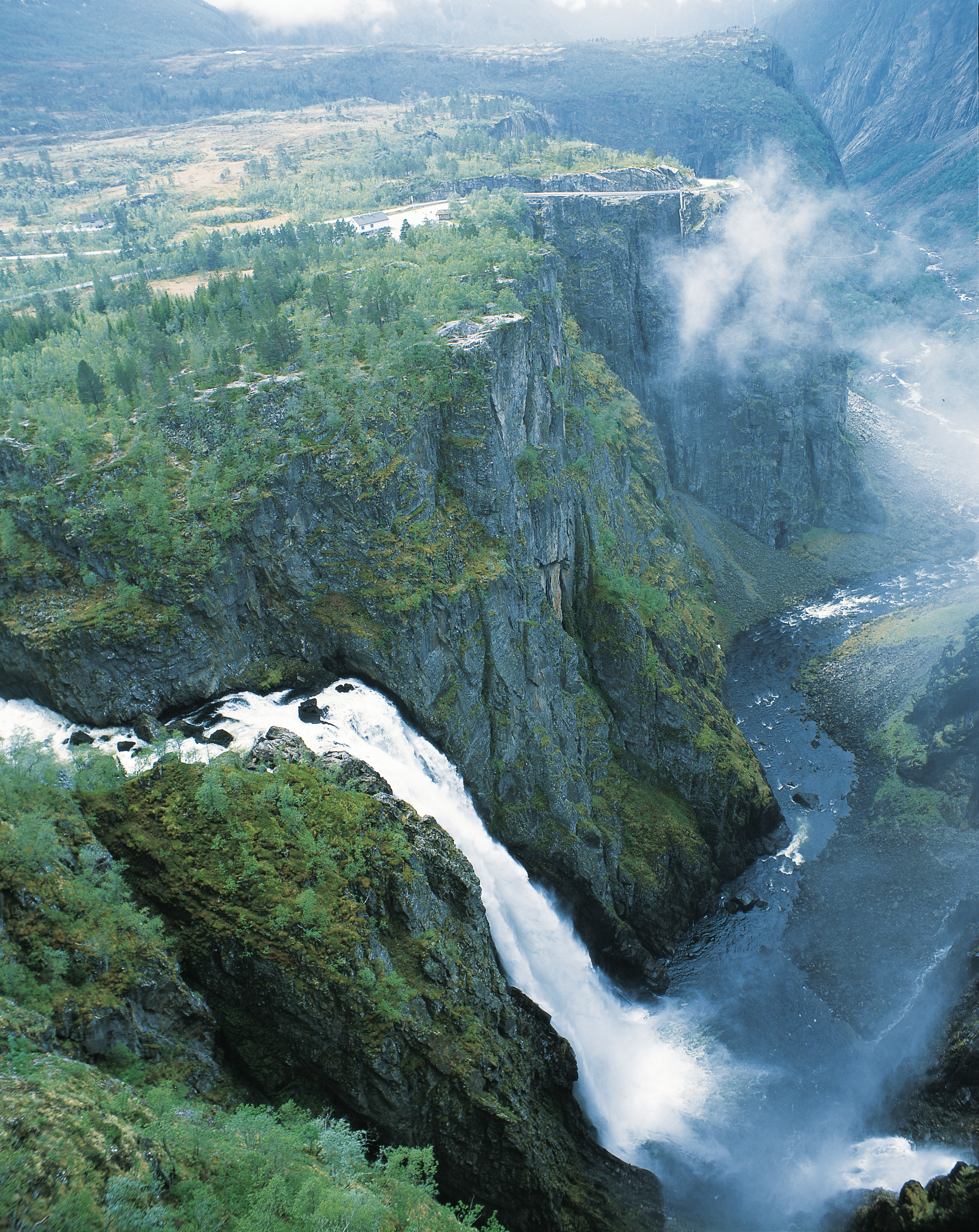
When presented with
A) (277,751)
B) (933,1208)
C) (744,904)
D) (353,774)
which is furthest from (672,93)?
(933,1208)

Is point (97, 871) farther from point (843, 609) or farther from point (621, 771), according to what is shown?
point (843, 609)

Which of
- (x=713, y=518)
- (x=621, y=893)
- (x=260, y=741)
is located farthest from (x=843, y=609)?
(x=260, y=741)

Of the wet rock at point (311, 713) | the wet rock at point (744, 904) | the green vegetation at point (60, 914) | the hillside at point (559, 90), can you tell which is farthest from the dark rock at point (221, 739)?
the hillside at point (559, 90)

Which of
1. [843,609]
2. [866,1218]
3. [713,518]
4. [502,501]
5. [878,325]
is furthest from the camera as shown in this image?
[878,325]

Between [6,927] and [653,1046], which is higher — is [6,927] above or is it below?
above

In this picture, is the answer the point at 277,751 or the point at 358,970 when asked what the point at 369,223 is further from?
the point at 358,970

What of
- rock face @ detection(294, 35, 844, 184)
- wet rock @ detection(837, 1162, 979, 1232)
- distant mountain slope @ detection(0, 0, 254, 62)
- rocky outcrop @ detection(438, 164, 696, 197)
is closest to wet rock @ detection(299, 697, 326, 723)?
wet rock @ detection(837, 1162, 979, 1232)

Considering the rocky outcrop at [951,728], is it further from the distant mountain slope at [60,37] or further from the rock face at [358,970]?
the distant mountain slope at [60,37]
